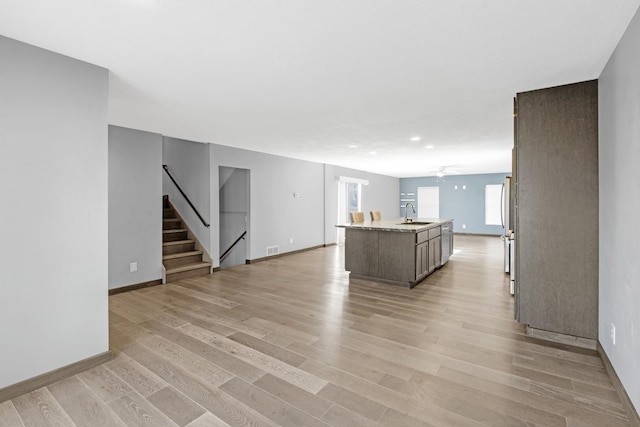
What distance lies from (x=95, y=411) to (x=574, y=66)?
13.5ft

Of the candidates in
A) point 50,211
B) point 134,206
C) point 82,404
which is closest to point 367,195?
point 134,206

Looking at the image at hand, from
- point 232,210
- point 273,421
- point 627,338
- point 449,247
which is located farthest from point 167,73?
point 449,247

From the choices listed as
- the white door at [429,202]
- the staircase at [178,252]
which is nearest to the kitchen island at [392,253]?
the staircase at [178,252]

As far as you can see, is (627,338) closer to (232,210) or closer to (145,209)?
(145,209)

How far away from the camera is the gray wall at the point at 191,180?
18.9 ft

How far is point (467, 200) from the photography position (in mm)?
11609

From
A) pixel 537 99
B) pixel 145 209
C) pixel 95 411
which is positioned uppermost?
pixel 537 99

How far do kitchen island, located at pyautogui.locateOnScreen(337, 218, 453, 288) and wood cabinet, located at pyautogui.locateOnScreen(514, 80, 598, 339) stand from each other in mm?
1717

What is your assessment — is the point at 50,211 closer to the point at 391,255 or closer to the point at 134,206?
the point at 134,206

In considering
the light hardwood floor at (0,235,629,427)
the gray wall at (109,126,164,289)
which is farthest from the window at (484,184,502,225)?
the gray wall at (109,126,164,289)

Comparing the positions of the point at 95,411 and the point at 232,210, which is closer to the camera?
the point at 95,411

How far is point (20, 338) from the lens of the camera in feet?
6.88

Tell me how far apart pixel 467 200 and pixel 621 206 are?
33.4 ft

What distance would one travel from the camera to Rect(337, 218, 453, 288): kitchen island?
4.65m
